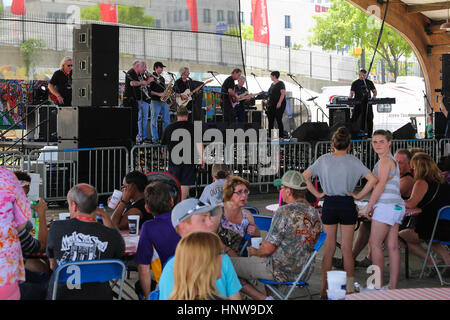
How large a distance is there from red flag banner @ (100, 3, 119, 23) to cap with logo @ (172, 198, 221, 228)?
13.3 metres

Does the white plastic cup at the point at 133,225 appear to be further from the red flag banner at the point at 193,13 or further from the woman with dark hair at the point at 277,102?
the red flag banner at the point at 193,13

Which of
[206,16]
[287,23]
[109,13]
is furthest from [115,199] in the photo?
[287,23]

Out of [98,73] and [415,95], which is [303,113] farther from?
[98,73]

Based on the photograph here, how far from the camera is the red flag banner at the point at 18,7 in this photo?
45.0 feet

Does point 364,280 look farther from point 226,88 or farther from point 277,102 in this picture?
point 226,88

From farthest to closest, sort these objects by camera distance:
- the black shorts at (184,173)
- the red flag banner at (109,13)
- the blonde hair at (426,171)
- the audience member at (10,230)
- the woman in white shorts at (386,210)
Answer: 1. the red flag banner at (109,13)
2. the black shorts at (184,173)
3. the blonde hair at (426,171)
4. the woman in white shorts at (386,210)
5. the audience member at (10,230)

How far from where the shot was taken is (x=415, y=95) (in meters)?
33.2

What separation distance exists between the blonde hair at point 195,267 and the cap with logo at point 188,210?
0.99 m

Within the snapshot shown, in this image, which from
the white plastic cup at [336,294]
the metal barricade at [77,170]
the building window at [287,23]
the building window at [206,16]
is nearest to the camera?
the white plastic cup at [336,294]

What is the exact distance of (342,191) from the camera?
18.7 feet

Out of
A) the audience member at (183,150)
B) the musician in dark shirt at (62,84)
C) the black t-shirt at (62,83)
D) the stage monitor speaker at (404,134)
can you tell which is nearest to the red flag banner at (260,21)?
the stage monitor speaker at (404,134)

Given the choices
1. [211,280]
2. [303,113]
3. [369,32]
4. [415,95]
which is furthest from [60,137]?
[369,32]

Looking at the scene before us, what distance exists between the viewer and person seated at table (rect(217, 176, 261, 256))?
207 inches

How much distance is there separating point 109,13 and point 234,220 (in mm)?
12677
